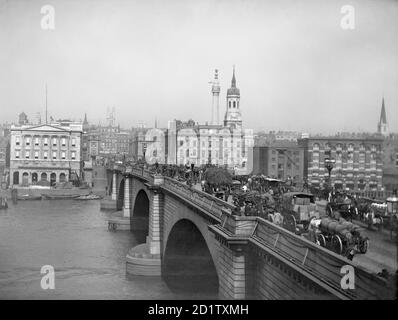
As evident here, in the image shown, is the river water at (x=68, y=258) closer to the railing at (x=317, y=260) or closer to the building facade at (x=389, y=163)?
the railing at (x=317, y=260)

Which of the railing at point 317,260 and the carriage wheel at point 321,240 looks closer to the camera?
the railing at point 317,260

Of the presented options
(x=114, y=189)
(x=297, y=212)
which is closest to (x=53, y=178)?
(x=114, y=189)

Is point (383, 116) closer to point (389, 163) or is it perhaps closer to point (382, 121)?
point (382, 121)

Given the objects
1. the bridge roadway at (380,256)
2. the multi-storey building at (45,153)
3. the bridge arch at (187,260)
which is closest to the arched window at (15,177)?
the multi-storey building at (45,153)

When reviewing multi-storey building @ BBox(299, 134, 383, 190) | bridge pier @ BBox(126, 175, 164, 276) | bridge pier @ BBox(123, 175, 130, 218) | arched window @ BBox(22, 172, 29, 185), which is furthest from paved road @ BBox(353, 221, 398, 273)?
arched window @ BBox(22, 172, 29, 185)
